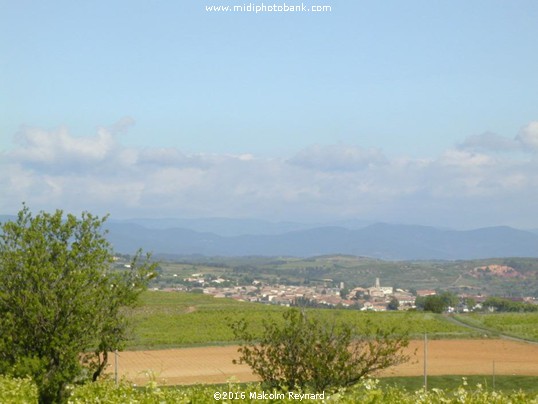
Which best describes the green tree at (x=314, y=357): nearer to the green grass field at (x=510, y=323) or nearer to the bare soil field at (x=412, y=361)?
the bare soil field at (x=412, y=361)

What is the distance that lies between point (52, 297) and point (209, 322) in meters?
52.6

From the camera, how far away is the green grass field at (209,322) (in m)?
55.7

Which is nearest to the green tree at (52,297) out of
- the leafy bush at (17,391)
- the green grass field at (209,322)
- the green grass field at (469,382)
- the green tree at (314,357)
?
the leafy bush at (17,391)

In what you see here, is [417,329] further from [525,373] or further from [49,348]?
[49,348]

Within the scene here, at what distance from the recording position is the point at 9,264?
639 inches

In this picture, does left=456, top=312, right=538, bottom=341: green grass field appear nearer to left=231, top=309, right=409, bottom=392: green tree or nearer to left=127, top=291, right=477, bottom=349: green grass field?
left=127, top=291, right=477, bottom=349: green grass field

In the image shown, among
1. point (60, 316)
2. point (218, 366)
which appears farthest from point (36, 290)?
point (218, 366)

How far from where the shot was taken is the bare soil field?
125 ft

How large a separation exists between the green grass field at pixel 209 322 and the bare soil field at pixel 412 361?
2.18m

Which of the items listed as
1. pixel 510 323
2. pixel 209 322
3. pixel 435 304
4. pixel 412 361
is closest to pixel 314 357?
pixel 412 361

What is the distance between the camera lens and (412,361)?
143 ft

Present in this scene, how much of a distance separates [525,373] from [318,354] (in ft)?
82.3

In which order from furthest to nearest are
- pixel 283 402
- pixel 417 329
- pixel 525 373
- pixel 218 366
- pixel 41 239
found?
pixel 417 329
pixel 218 366
pixel 525 373
pixel 41 239
pixel 283 402

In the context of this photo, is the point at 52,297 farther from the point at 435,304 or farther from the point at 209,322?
the point at 435,304
